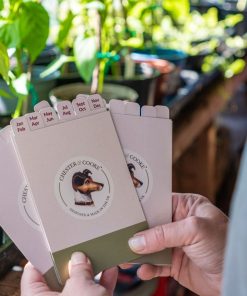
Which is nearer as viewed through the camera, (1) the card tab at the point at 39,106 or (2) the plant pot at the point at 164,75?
(1) the card tab at the point at 39,106

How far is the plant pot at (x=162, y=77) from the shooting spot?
4.53ft

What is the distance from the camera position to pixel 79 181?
2.16 feet

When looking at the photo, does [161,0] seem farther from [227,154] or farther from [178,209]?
[227,154]

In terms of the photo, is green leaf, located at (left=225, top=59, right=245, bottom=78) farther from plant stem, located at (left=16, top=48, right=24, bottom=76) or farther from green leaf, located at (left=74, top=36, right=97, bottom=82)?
plant stem, located at (left=16, top=48, right=24, bottom=76)

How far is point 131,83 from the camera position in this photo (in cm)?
121

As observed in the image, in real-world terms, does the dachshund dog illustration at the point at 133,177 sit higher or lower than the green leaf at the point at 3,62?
lower

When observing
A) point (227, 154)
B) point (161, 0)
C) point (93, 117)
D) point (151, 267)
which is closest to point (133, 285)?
point (151, 267)

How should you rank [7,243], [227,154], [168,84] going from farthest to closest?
[227,154] → [168,84] → [7,243]

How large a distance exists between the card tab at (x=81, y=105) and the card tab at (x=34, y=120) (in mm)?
50

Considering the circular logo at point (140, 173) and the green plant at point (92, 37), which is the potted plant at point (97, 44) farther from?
the circular logo at point (140, 173)

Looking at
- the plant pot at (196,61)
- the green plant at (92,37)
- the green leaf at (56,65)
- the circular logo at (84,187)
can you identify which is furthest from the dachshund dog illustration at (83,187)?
the plant pot at (196,61)

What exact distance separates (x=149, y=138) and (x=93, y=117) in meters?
0.08

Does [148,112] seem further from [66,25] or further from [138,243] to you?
[66,25]

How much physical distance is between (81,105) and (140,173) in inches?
4.7
